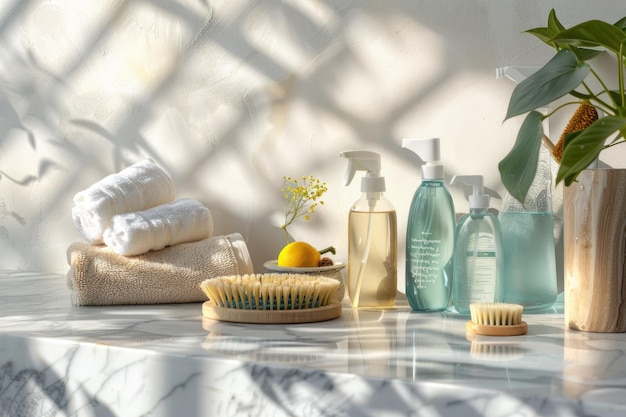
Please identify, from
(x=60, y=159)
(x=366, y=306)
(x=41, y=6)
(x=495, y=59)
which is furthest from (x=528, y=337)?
(x=41, y=6)

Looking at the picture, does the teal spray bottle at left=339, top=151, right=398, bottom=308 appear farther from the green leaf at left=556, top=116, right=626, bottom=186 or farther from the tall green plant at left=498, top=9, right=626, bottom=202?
the green leaf at left=556, top=116, right=626, bottom=186

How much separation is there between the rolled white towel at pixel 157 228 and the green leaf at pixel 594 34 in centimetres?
73

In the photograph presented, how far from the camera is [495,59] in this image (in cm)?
140

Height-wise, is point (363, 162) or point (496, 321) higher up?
point (363, 162)

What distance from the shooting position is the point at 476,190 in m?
1.34

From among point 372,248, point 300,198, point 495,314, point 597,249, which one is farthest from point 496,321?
point 300,198

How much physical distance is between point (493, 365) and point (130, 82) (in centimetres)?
107

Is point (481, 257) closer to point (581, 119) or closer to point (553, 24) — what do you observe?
point (581, 119)

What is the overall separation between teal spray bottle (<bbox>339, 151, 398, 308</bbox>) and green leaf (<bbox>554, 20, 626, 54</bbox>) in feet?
1.37

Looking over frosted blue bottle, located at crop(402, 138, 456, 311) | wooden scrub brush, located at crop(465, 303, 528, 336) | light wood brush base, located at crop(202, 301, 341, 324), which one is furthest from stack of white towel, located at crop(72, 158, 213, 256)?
wooden scrub brush, located at crop(465, 303, 528, 336)

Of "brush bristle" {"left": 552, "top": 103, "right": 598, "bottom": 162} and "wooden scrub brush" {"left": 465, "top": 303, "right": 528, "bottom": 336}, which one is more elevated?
"brush bristle" {"left": 552, "top": 103, "right": 598, "bottom": 162}

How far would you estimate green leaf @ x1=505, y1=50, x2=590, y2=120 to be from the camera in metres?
1.07

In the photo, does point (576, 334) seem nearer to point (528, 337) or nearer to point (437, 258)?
point (528, 337)

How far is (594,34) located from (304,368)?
0.54m
